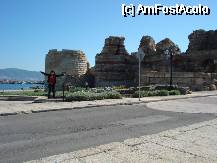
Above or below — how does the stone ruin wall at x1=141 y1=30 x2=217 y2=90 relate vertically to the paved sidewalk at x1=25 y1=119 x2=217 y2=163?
above

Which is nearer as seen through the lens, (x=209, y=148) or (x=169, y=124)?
(x=209, y=148)

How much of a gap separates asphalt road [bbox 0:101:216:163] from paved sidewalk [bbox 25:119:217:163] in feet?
2.59

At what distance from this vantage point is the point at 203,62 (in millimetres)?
39750

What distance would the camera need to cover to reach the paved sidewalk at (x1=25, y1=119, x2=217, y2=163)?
628 cm

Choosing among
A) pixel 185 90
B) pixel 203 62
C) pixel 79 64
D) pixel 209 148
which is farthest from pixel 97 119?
pixel 79 64

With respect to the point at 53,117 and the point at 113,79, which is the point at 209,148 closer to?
the point at 53,117

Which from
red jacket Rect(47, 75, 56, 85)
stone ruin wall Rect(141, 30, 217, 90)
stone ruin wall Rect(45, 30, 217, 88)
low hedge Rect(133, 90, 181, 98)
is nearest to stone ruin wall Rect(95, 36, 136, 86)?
stone ruin wall Rect(45, 30, 217, 88)

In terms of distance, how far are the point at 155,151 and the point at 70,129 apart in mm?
3535

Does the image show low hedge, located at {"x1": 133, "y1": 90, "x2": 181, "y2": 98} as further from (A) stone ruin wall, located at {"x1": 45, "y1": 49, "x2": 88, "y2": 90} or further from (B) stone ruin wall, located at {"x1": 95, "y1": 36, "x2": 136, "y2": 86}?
(A) stone ruin wall, located at {"x1": 45, "y1": 49, "x2": 88, "y2": 90}

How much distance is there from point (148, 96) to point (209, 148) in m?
15.7

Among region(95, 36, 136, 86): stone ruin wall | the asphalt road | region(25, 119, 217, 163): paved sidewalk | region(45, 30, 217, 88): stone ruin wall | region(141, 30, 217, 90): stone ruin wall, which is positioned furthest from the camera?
region(95, 36, 136, 86): stone ruin wall

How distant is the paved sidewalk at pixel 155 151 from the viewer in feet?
20.6

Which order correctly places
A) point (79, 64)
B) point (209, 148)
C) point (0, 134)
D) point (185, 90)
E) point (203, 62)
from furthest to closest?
point (79, 64) → point (203, 62) → point (185, 90) → point (0, 134) → point (209, 148)

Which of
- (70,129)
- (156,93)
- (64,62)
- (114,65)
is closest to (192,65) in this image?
(114,65)
